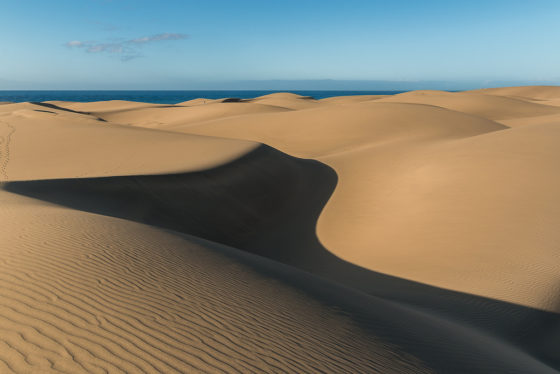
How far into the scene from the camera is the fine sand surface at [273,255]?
10.4 ft

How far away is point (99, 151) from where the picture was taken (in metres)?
15.1

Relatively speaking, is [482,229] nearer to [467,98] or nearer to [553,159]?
[553,159]

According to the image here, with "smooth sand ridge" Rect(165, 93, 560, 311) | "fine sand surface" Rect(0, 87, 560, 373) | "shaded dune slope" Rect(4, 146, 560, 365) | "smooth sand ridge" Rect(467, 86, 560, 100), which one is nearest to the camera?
"fine sand surface" Rect(0, 87, 560, 373)

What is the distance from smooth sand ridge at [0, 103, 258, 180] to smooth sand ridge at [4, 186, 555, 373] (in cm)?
674

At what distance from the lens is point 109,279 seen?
12.9 feet

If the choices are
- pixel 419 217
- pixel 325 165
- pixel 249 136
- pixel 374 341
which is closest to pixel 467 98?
pixel 249 136

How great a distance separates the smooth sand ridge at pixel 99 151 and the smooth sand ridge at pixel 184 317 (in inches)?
265

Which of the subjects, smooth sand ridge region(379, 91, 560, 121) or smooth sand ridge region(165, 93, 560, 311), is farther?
smooth sand ridge region(379, 91, 560, 121)

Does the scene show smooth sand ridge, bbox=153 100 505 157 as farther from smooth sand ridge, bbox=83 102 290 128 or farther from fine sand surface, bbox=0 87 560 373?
smooth sand ridge, bbox=83 102 290 128

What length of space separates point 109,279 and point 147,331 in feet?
3.57

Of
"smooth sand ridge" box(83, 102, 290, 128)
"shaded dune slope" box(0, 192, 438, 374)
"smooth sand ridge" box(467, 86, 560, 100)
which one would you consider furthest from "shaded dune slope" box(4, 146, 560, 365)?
"smooth sand ridge" box(467, 86, 560, 100)

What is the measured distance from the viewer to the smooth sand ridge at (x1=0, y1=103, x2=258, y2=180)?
12279 millimetres

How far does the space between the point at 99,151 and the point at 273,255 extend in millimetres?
9468

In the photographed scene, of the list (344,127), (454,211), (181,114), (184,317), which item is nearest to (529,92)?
(344,127)
